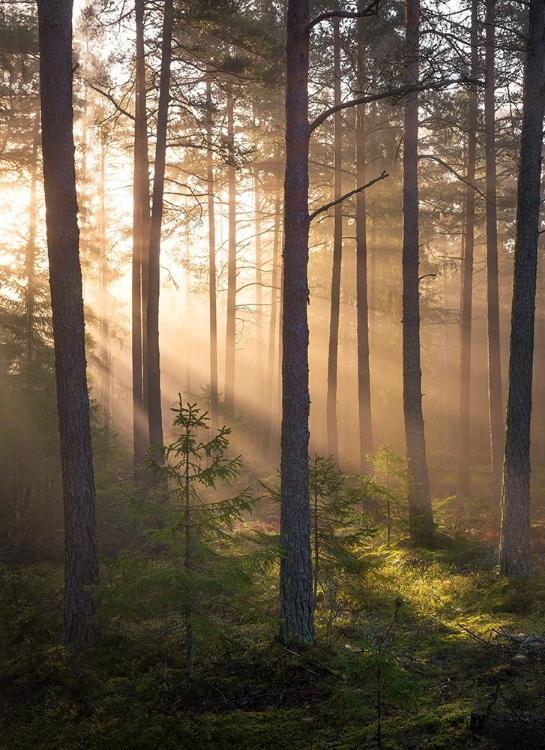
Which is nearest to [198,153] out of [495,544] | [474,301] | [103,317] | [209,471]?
[103,317]

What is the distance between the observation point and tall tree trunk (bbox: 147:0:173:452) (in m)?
14.8

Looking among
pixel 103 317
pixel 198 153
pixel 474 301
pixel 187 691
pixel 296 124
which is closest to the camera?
pixel 187 691

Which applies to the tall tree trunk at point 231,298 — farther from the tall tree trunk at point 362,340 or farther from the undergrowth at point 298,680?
the undergrowth at point 298,680

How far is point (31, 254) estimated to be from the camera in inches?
794

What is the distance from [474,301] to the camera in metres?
48.1

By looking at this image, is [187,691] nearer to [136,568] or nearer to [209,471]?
[136,568]

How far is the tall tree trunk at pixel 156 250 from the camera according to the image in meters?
14.8

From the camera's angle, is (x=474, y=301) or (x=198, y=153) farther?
(x=474, y=301)

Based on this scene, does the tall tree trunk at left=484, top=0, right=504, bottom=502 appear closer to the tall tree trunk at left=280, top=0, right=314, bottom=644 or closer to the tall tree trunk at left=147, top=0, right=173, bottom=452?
the tall tree trunk at left=147, top=0, right=173, bottom=452

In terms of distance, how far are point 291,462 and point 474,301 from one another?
43.4m

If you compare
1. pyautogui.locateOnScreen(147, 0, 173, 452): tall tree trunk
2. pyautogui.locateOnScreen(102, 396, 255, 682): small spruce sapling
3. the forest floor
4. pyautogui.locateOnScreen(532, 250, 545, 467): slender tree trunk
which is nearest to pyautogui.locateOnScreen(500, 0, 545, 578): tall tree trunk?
the forest floor

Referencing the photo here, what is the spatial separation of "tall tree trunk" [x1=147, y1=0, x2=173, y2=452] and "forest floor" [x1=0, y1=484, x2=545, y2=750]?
543 centimetres

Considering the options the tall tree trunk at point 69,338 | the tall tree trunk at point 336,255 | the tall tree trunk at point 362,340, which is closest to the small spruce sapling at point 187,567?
the tall tree trunk at point 69,338

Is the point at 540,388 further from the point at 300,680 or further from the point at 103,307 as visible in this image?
the point at 300,680
